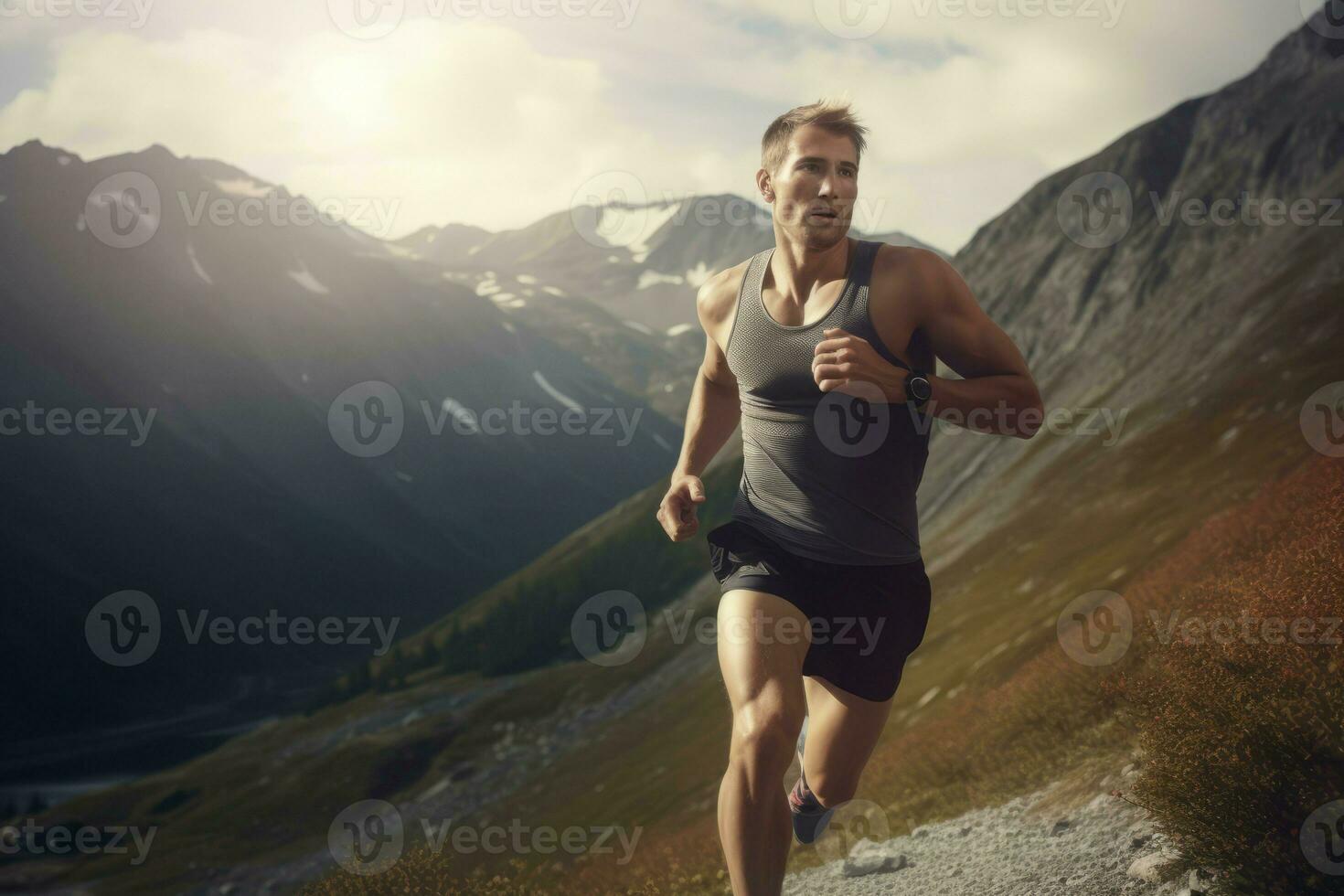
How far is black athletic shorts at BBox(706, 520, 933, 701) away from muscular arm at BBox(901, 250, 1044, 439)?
3.37 feet

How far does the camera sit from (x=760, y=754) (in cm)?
509

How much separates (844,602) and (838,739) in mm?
931

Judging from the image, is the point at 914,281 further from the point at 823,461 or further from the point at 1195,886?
the point at 1195,886

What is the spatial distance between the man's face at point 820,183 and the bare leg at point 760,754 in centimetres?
206

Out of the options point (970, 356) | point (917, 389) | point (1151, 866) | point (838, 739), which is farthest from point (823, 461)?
point (1151, 866)

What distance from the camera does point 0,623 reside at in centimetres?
14012

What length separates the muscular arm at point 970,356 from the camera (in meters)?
5.21

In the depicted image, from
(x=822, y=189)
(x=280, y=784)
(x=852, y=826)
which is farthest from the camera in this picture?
(x=280, y=784)

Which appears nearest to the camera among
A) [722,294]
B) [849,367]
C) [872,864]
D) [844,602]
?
[849,367]

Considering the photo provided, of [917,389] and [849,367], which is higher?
[849,367]

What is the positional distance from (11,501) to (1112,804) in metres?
176

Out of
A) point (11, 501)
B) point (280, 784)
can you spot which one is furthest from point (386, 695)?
point (11, 501)

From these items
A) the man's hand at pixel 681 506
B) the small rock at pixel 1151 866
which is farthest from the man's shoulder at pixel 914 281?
the small rock at pixel 1151 866

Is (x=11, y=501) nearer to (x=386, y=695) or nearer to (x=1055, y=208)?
(x=386, y=695)
